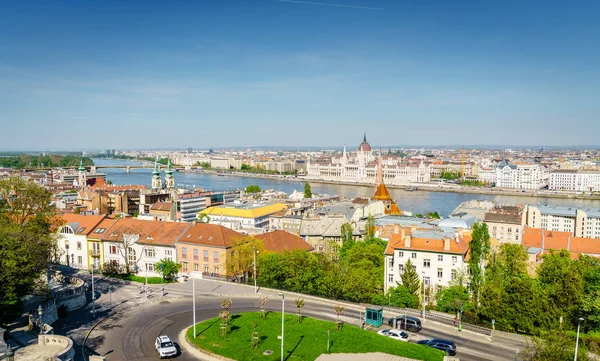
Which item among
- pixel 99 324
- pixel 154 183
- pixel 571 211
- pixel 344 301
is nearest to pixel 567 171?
pixel 571 211

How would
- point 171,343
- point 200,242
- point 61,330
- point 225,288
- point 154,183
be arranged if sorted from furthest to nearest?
1. point 154,183
2. point 200,242
3. point 225,288
4. point 61,330
5. point 171,343

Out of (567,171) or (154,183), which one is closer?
(154,183)

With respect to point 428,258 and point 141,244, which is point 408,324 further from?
point 141,244

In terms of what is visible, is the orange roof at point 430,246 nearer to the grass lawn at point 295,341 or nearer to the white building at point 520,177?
the grass lawn at point 295,341

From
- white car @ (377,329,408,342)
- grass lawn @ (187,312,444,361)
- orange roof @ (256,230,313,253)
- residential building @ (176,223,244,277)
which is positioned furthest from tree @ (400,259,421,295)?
residential building @ (176,223,244,277)

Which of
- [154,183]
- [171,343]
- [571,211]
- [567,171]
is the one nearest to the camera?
[171,343]

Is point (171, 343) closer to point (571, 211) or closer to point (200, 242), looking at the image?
point (200, 242)

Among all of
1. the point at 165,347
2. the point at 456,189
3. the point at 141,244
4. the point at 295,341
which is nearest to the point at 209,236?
the point at 141,244
